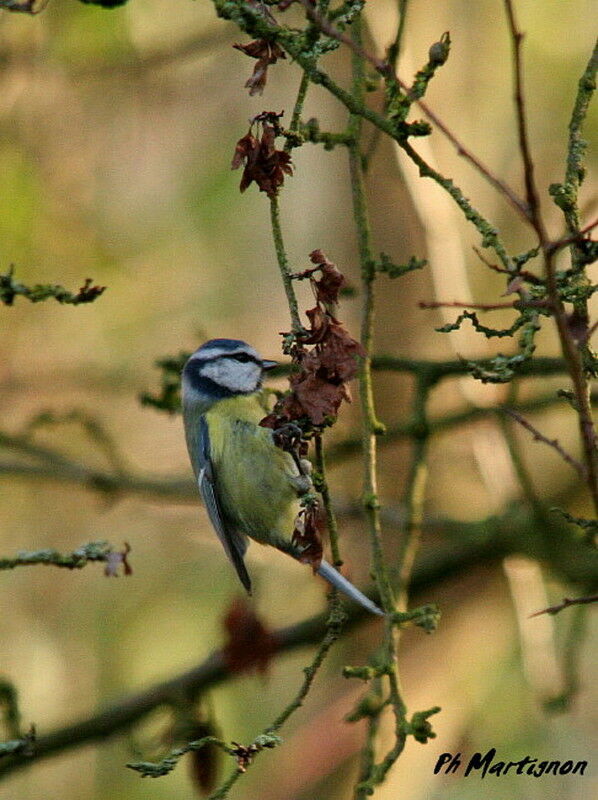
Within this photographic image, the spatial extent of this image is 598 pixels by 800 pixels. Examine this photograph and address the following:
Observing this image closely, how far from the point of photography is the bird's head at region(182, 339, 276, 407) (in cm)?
319

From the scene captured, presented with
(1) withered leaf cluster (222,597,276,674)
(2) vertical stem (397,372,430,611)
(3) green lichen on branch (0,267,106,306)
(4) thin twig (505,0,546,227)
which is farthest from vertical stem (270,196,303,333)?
(1) withered leaf cluster (222,597,276,674)

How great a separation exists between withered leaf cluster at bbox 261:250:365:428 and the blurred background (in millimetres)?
1991

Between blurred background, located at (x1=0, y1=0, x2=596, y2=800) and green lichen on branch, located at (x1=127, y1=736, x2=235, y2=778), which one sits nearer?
green lichen on branch, located at (x1=127, y1=736, x2=235, y2=778)

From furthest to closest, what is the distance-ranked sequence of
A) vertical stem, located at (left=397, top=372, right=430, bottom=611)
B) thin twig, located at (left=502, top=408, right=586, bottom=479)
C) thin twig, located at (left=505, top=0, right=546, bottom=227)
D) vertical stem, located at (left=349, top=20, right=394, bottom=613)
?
vertical stem, located at (left=397, top=372, right=430, bottom=611), vertical stem, located at (left=349, top=20, right=394, bottom=613), thin twig, located at (left=502, top=408, right=586, bottom=479), thin twig, located at (left=505, top=0, right=546, bottom=227)

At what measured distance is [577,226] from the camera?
165 centimetres

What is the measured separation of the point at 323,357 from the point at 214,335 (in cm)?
454

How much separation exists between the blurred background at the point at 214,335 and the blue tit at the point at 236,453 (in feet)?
2.39

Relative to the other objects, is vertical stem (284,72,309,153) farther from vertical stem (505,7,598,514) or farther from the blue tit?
the blue tit

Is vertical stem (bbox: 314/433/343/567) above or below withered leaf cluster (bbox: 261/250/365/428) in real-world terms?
below

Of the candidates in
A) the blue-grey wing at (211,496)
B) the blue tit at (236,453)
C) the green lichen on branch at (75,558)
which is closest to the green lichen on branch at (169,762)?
the green lichen on branch at (75,558)

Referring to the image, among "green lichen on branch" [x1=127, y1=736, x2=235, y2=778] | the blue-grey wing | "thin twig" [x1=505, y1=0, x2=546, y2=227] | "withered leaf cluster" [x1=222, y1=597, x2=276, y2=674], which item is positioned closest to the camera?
"thin twig" [x1=505, y1=0, x2=546, y2=227]

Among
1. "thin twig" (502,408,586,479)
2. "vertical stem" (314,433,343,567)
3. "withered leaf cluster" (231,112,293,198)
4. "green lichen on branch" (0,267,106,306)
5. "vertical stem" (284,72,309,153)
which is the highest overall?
"vertical stem" (284,72,309,153)

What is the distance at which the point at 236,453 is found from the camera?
3.17 metres

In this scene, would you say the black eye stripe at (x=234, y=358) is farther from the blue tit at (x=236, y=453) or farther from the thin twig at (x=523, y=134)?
the thin twig at (x=523, y=134)
